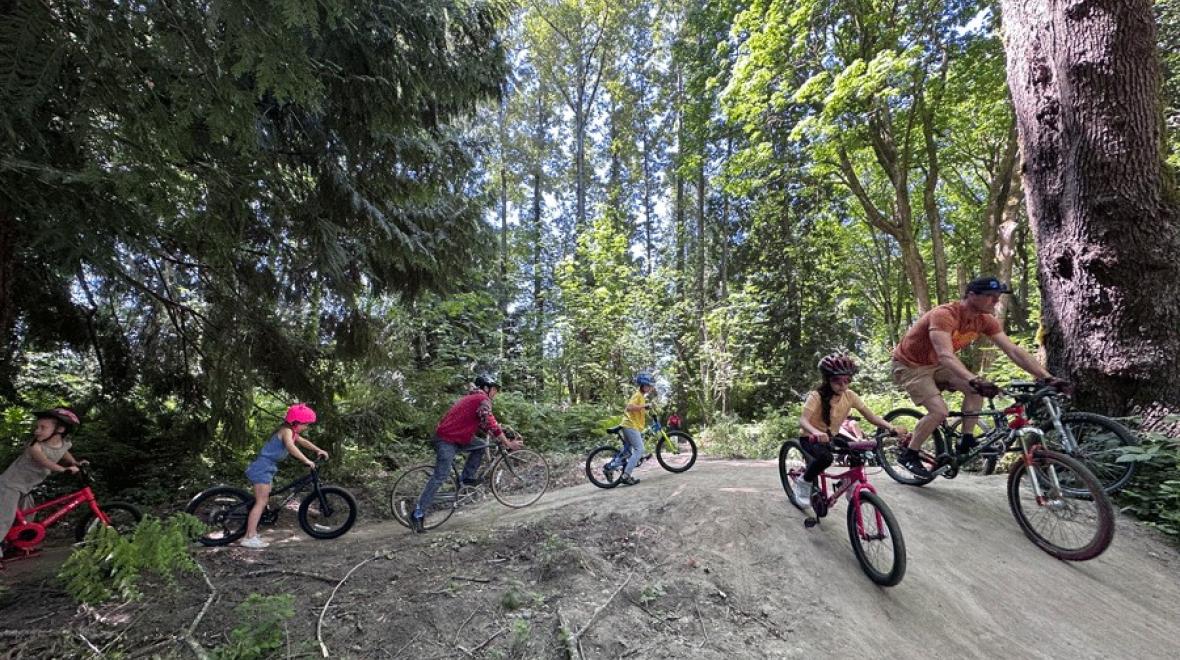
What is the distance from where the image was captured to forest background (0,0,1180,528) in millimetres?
3031

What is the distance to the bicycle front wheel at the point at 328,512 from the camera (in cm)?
578

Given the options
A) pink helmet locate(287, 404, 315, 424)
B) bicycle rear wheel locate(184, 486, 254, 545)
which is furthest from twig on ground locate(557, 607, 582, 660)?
bicycle rear wheel locate(184, 486, 254, 545)

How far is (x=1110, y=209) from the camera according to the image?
4797mm

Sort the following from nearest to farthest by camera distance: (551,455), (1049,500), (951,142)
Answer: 1. (1049,500)
2. (551,455)
3. (951,142)

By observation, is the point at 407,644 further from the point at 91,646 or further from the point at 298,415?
the point at 298,415

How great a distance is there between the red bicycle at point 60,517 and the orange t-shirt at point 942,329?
775cm

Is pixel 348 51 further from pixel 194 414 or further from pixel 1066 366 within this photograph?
pixel 1066 366

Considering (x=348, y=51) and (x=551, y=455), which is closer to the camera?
(x=348, y=51)

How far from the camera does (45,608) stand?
3.27 m

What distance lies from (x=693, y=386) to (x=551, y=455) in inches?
230

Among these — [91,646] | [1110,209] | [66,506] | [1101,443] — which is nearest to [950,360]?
[1101,443]

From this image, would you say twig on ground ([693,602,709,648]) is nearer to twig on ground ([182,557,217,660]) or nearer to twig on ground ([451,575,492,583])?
twig on ground ([451,575,492,583])

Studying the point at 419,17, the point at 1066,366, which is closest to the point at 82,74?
the point at 419,17

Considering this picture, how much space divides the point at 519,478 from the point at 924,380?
5017 millimetres
